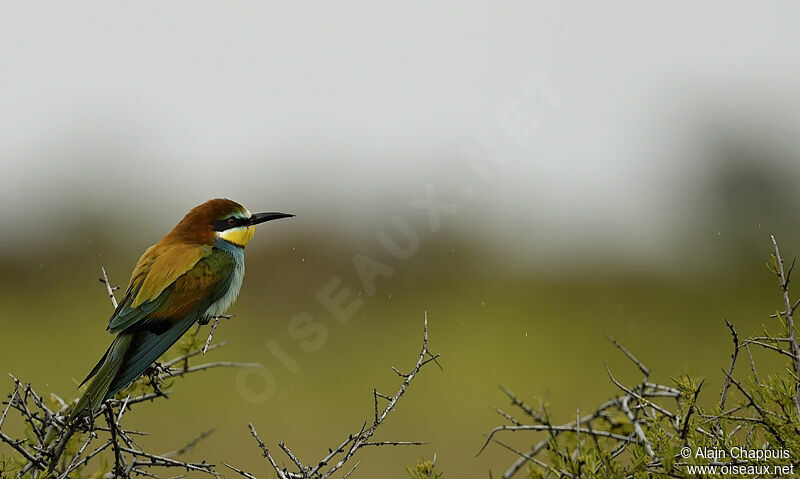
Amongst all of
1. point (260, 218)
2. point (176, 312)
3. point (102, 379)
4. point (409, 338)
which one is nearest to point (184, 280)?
point (176, 312)

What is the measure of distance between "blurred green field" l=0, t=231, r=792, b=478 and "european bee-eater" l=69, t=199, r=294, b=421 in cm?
410

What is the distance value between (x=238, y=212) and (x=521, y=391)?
6.21 metres

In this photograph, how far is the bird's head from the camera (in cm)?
201

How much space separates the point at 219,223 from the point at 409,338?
6.80 m

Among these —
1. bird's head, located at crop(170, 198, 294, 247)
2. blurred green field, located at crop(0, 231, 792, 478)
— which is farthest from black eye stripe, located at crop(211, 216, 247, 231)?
blurred green field, located at crop(0, 231, 792, 478)

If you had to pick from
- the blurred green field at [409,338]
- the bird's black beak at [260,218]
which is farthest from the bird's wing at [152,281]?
the blurred green field at [409,338]

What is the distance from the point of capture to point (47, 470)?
1.55 meters

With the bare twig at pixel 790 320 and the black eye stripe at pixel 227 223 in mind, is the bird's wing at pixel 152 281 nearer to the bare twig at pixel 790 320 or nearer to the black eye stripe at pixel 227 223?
the black eye stripe at pixel 227 223

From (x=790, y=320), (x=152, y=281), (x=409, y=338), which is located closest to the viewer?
(x=790, y=320)

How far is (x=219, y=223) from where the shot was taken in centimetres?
204

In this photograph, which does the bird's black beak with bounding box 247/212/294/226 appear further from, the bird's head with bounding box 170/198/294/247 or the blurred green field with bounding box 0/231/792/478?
the blurred green field with bounding box 0/231/792/478

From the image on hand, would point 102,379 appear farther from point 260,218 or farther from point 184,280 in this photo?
point 260,218

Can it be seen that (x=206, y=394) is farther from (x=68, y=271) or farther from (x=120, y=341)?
(x=120, y=341)

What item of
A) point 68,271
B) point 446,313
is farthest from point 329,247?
point 68,271
